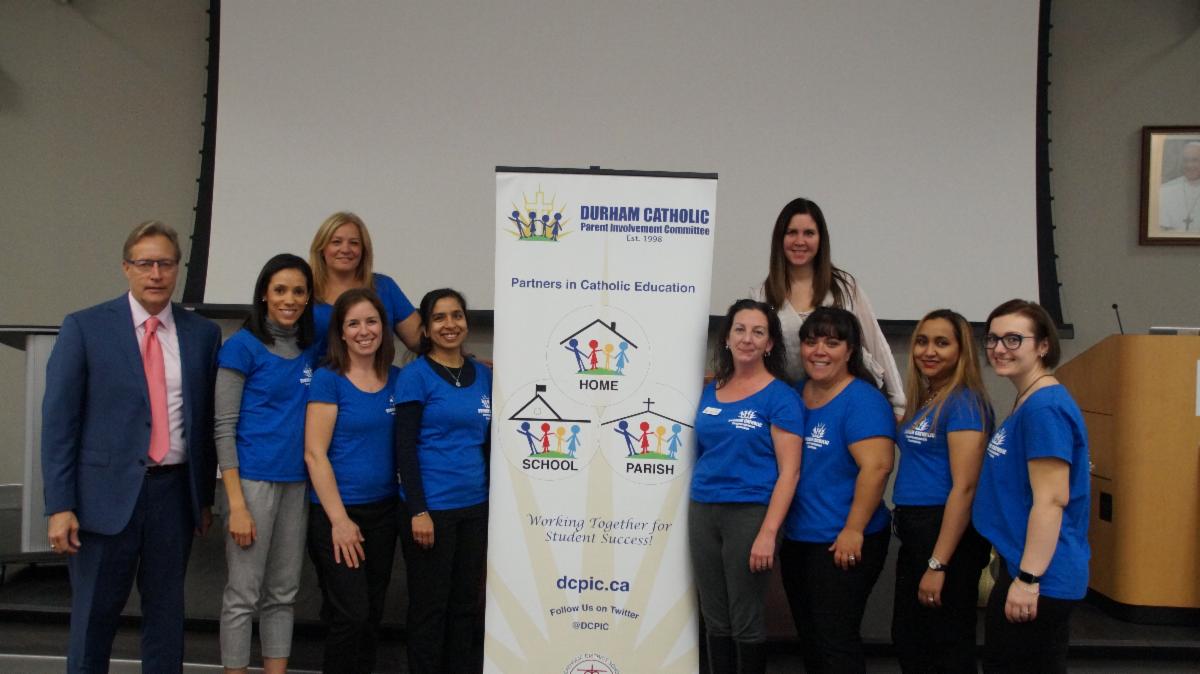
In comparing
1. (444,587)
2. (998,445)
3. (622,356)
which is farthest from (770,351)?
(444,587)

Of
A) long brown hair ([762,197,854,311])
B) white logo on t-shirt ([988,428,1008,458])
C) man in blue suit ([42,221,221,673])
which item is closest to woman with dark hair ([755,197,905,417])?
long brown hair ([762,197,854,311])

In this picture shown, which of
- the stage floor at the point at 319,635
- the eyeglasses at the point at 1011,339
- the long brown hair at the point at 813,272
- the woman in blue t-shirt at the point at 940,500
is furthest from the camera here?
the stage floor at the point at 319,635

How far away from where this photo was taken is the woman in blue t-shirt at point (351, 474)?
2637mm

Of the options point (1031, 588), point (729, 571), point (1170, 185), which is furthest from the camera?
point (1170, 185)

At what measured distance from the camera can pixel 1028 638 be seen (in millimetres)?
2082

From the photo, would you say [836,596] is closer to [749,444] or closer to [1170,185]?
[749,444]

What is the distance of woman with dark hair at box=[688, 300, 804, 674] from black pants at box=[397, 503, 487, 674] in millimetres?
729

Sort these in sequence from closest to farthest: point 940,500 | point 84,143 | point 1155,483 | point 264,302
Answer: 1. point 940,500
2. point 264,302
3. point 1155,483
4. point 84,143

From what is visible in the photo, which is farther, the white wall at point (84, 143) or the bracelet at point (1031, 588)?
the white wall at point (84, 143)

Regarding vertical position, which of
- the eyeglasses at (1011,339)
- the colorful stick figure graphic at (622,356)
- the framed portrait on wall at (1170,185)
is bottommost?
the colorful stick figure graphic at (622,356)

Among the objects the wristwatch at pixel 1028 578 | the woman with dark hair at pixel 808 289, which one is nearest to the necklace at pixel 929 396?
the woman with dark hair at pixel 808 289

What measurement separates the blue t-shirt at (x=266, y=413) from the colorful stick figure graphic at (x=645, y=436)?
1092mm

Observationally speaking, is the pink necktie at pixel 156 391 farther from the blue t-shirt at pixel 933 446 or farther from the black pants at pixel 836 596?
the blue t-shirt at pixel 933 446

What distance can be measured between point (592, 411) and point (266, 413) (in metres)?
1.04
